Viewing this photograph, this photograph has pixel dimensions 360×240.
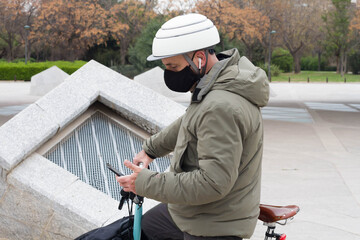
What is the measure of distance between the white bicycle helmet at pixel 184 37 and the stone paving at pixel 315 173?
1.81m

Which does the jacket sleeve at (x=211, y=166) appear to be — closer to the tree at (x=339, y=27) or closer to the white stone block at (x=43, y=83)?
the white stone block at (x=43, y=83)

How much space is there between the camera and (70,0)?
46781 mm

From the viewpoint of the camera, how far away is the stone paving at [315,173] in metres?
5.22

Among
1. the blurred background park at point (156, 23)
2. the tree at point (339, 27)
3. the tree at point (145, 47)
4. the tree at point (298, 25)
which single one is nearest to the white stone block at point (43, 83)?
the tree at point (145, 47)

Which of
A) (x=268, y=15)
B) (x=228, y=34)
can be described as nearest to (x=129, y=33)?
(x=228, y=34)

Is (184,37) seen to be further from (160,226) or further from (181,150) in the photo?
(160,226)

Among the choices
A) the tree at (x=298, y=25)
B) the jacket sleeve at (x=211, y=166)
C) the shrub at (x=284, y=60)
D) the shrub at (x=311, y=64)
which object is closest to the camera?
the jacket sleeve at (x=211, y=166)

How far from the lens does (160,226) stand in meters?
2.51

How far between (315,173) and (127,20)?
44008 millimetres

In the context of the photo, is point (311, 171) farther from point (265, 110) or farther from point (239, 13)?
point (239, 13)

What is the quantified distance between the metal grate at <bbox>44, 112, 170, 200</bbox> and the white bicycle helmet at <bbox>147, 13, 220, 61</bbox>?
2301 millimetres

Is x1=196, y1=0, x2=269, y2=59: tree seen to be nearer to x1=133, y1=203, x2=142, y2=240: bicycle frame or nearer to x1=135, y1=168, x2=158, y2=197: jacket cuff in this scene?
x1=133, y1=203, x2=142, y2=240: bicycle frame

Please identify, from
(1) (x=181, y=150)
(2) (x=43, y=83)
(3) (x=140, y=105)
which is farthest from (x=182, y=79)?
(2) (x=43, y=83)

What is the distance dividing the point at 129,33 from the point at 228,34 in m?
10.9
